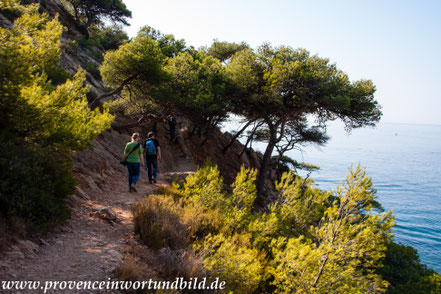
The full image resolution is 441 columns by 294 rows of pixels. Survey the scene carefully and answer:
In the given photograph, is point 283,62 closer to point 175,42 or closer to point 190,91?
point 190,91

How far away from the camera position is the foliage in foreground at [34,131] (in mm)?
4648

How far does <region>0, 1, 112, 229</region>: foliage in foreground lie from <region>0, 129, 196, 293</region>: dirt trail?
1.65 feet

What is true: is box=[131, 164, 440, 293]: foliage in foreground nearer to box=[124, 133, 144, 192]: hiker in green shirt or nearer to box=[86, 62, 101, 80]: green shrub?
box=[124, 133, 144, 192]: hiker in green shirt

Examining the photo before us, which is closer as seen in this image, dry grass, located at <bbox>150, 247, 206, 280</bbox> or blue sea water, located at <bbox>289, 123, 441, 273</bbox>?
dry grass, located at <bbox>150, 247, 206, 280</bbox>

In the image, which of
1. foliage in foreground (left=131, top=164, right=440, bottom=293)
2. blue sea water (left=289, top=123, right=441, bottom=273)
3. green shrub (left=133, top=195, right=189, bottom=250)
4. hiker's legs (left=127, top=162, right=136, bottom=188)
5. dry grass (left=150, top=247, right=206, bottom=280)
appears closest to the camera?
dry grass (left=150, top=247, right=206, bottom=280)

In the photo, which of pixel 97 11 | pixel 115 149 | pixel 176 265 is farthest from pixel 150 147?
pixel 97 11

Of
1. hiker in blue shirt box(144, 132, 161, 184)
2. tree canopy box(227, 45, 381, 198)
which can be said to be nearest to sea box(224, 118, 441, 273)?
tree canopy box(227, 45, 381, 198)

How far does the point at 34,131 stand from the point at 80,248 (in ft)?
A: 9.06

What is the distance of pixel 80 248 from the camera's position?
15.9 ft

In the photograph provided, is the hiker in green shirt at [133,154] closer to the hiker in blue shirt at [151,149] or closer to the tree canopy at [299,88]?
the hiker in blue shirt at [151,149]

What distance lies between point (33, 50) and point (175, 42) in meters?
19.3

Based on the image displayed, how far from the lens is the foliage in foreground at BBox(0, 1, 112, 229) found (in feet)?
15.3

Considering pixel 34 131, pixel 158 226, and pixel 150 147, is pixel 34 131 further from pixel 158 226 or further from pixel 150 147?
pixel 150 147

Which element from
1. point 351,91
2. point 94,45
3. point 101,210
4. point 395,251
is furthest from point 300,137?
point 94,45
